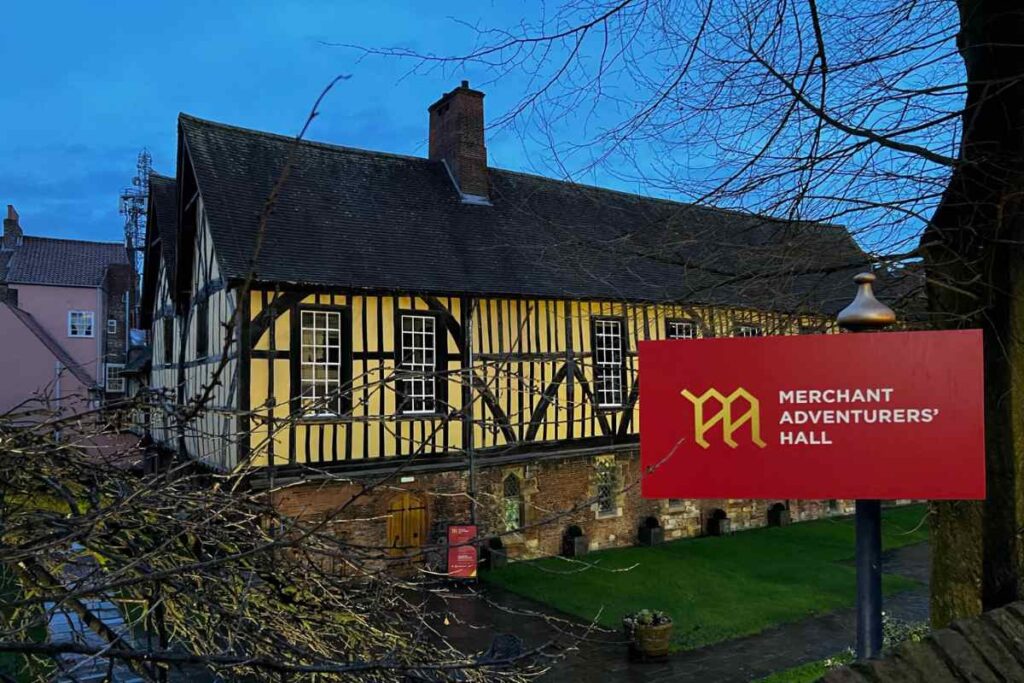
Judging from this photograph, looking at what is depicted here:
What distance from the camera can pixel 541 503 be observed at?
16.5 metres

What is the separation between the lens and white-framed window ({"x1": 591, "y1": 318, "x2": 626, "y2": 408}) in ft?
55.6

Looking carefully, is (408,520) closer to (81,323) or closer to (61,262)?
(81,323)

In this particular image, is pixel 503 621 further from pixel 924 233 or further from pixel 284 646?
pixel 284 646

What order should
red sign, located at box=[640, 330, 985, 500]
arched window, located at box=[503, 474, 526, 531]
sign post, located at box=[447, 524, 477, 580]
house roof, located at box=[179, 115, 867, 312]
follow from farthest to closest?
arched window, located at box=[503, 474, 526, 531] → house roof, located at box=[179, 115, 867, 312] → sign post, located at box=[447, 524, 477, 580] → red sign, located at box=[640, 330, 985, 500]

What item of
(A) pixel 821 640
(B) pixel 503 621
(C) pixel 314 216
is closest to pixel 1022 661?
(A) pixel 821 640

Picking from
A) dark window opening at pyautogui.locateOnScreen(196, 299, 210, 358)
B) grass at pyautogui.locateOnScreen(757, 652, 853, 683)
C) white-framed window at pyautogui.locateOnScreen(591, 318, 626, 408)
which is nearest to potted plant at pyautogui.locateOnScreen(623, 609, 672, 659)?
grass at pyautogui.locateOnScreen(757, 652, 853, 683)

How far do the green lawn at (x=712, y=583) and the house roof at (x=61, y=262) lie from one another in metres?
35.7

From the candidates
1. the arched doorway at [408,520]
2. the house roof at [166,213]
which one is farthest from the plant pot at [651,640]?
the house roof at [166,213]

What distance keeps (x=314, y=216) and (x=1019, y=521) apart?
13.3 meters

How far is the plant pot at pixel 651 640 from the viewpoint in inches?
405

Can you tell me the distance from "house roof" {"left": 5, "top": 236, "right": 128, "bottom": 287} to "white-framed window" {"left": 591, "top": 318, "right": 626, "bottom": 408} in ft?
113

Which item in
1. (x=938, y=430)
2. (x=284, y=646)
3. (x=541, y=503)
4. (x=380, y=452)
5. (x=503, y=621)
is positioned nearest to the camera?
(x=284, y=646)

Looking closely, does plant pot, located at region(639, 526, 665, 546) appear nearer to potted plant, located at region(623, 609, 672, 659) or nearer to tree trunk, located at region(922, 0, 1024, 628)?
potted plant, located at region(623, 609, 672, 659)

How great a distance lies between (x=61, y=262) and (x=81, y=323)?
386 cm
